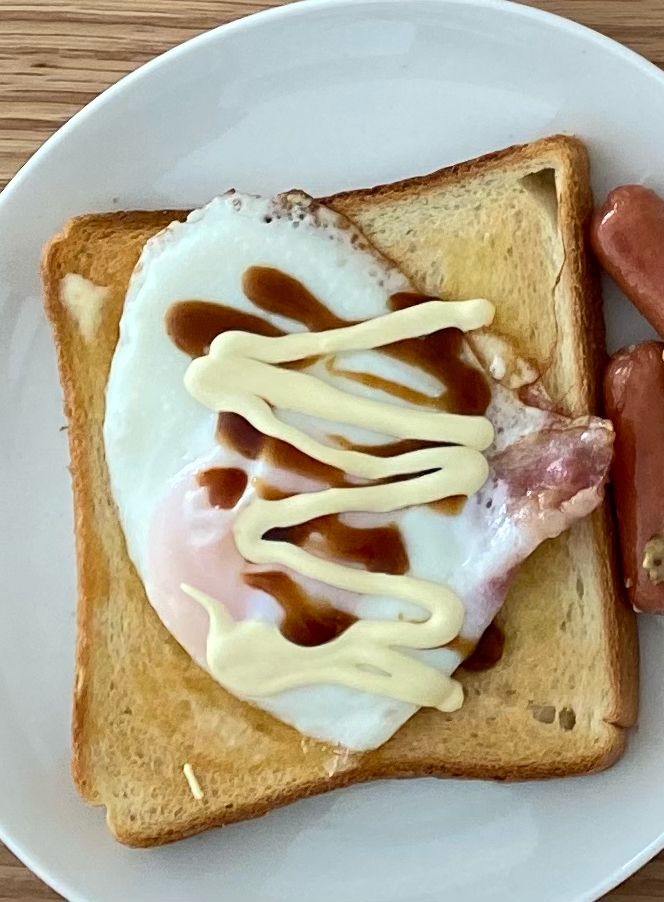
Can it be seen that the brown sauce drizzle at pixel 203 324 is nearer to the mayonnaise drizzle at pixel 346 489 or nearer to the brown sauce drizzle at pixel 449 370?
the mayonnaise drizzle at pixel 346 489

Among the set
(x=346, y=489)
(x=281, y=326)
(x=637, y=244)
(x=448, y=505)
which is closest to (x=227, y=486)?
(x=346, y=489)

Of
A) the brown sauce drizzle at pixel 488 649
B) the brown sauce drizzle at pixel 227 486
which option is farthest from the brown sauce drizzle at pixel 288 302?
the brown sauce drizzle at pixel 488 649

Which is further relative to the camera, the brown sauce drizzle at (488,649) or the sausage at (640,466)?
the brown sauce drizzle at (488,649)

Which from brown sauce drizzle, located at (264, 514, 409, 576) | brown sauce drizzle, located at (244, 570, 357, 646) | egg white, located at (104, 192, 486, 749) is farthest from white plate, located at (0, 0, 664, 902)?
brown sauce drizzle, located at (264, 514, 409, 576)

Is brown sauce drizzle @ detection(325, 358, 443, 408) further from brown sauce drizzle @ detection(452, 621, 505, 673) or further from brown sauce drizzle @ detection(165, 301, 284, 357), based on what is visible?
brown sauce drizzle @ detection(452, 621, 505, 673)

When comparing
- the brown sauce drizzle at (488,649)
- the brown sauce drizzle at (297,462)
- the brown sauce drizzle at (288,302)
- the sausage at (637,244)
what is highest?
the sausage at (637,244)

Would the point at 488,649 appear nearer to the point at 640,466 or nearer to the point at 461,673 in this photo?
the point at 461,673
